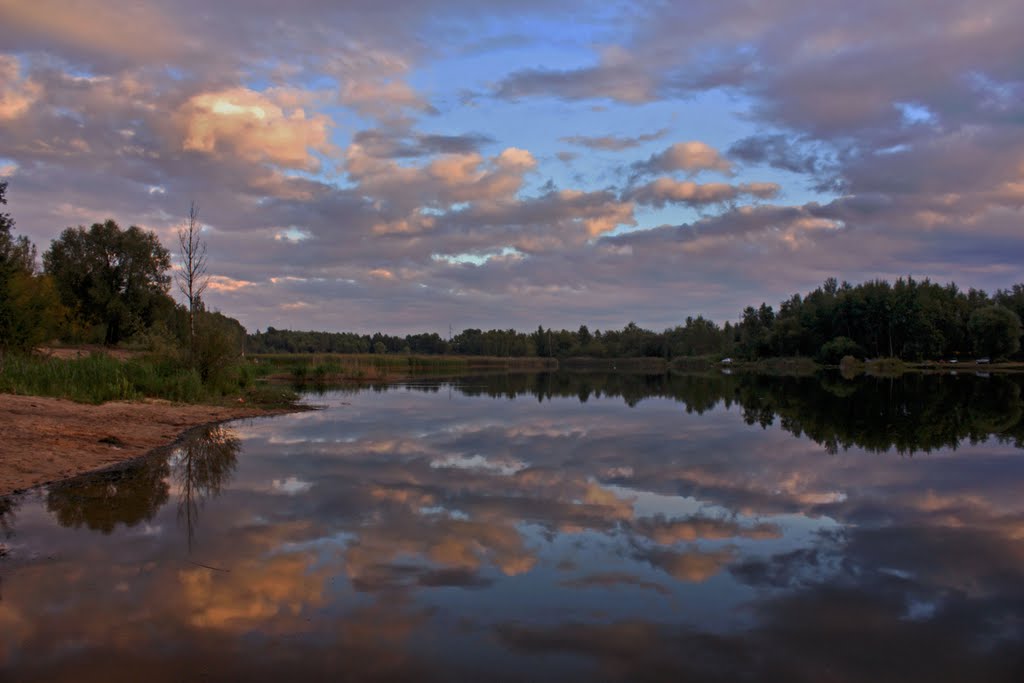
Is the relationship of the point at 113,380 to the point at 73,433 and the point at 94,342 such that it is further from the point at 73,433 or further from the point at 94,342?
the point at 94,342

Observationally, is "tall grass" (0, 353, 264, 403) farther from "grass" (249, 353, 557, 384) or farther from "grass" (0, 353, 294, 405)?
"grass" (249, 353, 557, 384)

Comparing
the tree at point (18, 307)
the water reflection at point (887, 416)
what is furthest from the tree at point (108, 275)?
the water reflection at point (887, 416)

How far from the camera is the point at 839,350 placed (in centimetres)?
8350

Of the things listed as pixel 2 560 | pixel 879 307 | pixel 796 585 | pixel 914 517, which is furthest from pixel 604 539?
pixel 879 307

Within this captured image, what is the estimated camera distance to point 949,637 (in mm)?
5047

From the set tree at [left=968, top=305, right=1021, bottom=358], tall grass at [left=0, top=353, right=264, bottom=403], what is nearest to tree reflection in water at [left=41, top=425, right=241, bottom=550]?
tall grass at [left=0, top=353, right=264, bottom=403]

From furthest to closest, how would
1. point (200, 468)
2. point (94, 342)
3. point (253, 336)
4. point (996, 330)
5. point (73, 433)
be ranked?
point (253, 336)
point (996, 330)
point (94, 342)
point (73, 433)
point (200, 468)

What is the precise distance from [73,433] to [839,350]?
85297 mm

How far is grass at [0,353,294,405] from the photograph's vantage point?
18.0m

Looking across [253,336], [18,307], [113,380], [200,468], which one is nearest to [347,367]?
[18,307]

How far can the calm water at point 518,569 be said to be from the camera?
4582 millimetres

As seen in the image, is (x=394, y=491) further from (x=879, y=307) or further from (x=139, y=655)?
(x=879, y=307)

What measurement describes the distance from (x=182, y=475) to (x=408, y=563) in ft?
19.8

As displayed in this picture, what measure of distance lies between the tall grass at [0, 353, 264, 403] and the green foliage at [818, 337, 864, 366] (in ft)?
253
